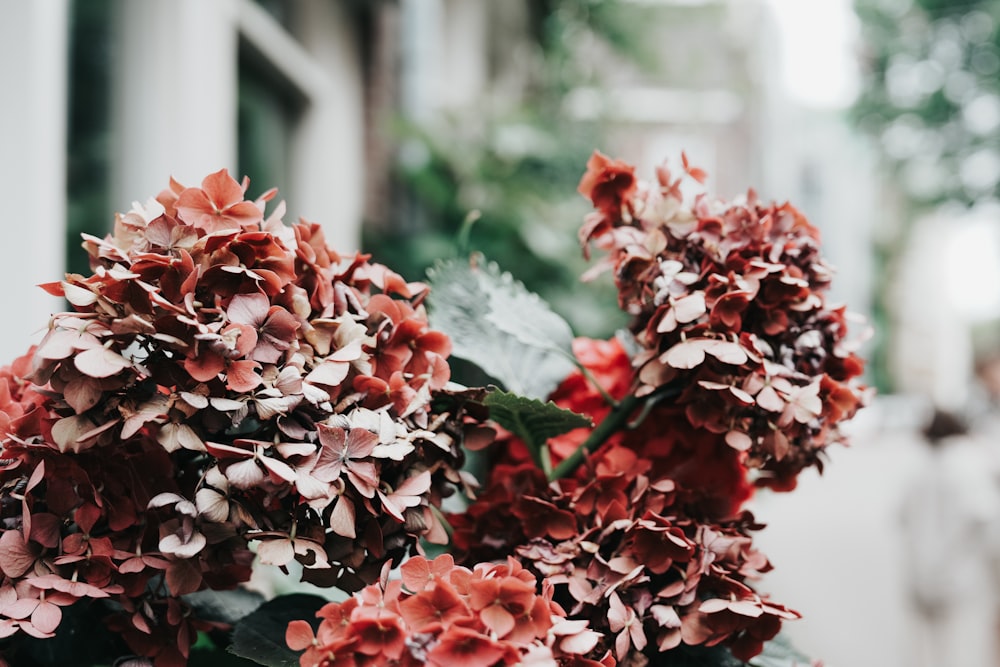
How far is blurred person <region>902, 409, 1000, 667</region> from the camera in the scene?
381cm

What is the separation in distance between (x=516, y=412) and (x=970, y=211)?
11.1 meters

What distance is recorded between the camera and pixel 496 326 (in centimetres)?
63

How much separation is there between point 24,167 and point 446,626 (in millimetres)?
1178

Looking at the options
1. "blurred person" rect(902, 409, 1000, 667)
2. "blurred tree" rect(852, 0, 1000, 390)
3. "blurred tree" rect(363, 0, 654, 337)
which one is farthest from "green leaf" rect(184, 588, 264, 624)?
"blurred tree" rect(852, 0, 1000, 390)

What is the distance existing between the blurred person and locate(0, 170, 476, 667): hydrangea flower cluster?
3.93 metres

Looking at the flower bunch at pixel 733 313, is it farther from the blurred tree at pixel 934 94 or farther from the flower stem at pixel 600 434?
the blurred tree at pixel 934 94

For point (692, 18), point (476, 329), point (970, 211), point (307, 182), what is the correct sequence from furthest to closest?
point (970, 211) < point (692, 18) < point (307, 182) < point (476, 329)

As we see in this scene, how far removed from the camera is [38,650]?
21.7 inches

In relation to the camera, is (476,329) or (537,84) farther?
(537,84)

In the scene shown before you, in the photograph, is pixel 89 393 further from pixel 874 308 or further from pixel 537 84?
pixel 874 308

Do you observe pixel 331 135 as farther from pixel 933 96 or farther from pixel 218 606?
pixel 933 96

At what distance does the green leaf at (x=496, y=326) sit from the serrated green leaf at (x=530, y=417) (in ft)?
0.16

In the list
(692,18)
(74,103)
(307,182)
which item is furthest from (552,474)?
(692,18)

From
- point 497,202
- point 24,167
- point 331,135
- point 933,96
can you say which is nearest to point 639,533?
point 24,167
